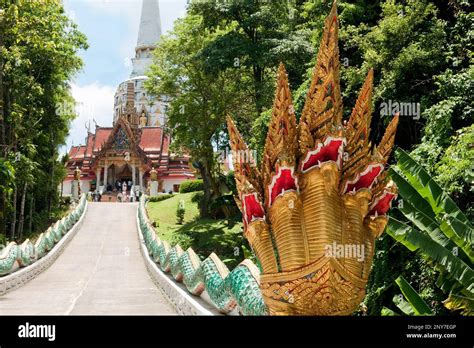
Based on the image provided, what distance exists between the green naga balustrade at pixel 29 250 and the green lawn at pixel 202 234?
457cm

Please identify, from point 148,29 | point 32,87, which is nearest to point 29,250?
point 32,87

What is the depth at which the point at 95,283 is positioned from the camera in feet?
51.6

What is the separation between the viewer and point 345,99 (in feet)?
58.0

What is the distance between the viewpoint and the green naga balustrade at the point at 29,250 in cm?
1533

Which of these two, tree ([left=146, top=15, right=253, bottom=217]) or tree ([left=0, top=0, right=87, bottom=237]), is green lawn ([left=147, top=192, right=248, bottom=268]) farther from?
tree ([left=0, top=0, right=87, bottom=237])

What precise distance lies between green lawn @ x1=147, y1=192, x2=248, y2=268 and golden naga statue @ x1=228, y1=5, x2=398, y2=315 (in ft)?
48.1

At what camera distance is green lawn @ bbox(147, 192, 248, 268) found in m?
24.4

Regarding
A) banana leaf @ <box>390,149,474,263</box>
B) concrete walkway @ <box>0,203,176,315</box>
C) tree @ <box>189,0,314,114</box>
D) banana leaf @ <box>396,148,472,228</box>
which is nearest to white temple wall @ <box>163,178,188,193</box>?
concrete walkway @ <box>0,203,176,315</box>

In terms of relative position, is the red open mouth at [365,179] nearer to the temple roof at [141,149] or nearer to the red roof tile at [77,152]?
the temple roof at [141,149]

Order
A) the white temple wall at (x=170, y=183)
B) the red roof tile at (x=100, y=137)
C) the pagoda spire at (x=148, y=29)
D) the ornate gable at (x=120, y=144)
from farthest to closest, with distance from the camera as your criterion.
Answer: the pagoda spire at (x=148, y=29)
the red roof tile at (x=100, y=137)
the white temple wall at (x=170, y=183)
the ornate gable at (x=120, y=144)

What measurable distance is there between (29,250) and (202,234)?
9992 millimetres

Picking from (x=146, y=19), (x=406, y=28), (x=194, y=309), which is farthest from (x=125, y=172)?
(x=194, y=309)

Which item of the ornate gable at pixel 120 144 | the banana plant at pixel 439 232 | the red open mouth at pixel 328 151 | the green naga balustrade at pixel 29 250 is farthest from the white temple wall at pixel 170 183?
the red open mouth at pixel 328 151
